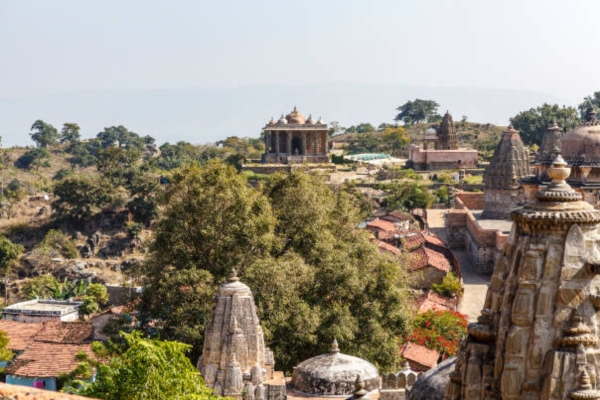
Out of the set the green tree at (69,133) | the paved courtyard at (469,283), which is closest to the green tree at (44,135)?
the green tree at (69,133)

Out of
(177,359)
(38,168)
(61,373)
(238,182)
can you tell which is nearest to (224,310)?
(177,359)

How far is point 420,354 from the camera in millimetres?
24641

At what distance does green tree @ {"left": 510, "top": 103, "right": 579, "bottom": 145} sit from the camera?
7634cm

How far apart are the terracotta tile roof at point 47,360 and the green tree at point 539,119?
61415mm

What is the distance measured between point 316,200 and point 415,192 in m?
30.3

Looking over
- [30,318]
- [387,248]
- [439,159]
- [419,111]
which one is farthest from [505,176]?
[419,111]

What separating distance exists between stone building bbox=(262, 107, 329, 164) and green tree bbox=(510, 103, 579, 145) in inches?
982

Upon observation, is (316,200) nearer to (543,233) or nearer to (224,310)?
(224,310)

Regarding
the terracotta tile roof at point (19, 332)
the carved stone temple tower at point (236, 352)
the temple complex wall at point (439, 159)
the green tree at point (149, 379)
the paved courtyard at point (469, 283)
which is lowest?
the terracotta tile roof at point (19, 332)

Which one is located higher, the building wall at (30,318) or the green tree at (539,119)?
the green tree at (539,119)

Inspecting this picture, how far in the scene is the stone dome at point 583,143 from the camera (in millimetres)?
37344

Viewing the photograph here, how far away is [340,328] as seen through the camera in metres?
21.1

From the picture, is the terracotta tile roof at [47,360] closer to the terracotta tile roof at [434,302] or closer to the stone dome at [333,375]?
the stone dome at [333,375]

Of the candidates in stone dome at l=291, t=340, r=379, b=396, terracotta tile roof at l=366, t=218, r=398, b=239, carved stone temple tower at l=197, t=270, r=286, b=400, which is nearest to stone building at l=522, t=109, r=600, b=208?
terracotta tile roof at l=366, t=218, r=398, b=239
